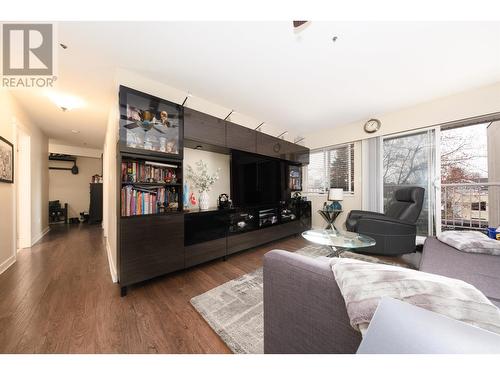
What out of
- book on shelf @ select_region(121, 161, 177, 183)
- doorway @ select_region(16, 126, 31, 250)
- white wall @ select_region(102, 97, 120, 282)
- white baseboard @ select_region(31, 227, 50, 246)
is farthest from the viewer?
white baseboard @ select_region(31, 227, 50, 246)

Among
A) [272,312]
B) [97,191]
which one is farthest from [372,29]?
[97,191]

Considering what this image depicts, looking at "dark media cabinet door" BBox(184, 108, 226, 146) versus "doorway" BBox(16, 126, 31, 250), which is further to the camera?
"doorway" BBox(16, 126, 31, 250)

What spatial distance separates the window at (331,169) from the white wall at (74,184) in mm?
7044

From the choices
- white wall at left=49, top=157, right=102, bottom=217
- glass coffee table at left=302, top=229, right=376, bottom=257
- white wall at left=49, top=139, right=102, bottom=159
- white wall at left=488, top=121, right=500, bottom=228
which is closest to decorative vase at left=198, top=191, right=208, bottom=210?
glass coffee table at left=302, top=229, right=376, bottom=257

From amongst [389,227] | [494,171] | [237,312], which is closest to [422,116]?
[494,171]

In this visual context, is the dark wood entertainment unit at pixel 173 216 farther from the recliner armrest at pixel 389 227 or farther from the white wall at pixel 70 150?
the white wall at pixel 70 150

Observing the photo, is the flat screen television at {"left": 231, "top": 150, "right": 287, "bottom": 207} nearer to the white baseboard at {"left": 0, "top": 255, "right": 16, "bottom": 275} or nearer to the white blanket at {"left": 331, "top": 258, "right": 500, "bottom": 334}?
the white blanket at {"left": 331, "top": 258, "right": 500, "bottom": 334}

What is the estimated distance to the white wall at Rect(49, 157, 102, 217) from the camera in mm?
5785

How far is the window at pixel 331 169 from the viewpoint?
12.4 feet

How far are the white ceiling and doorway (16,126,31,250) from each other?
642 millimetres

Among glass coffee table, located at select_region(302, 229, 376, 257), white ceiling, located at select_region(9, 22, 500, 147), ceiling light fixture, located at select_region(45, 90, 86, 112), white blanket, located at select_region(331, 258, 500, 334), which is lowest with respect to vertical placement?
glass coffee table, located at select_region(302, 229, 376, 257)

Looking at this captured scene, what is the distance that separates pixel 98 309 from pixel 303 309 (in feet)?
5.68

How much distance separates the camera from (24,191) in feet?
10.5

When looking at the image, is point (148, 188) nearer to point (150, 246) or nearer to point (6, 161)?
point (150, 246)
